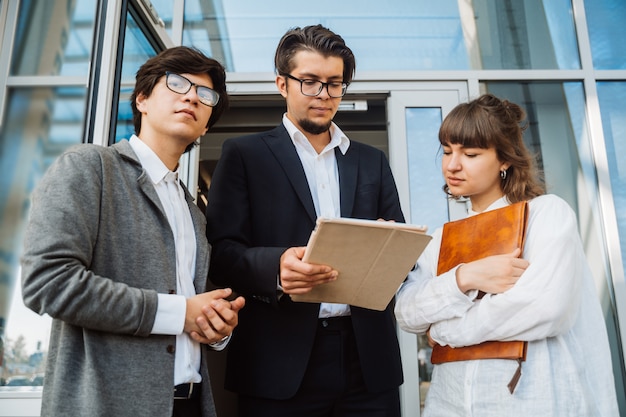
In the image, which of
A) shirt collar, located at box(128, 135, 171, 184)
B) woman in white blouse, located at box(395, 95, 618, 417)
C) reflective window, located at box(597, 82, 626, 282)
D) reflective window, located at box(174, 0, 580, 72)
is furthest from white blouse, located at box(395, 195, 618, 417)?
reflective window, located at box(174, 0, 580, 72)

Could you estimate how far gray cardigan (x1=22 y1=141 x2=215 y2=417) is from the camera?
111cm

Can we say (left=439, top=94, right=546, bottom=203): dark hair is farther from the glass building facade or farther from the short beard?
the glass building facade

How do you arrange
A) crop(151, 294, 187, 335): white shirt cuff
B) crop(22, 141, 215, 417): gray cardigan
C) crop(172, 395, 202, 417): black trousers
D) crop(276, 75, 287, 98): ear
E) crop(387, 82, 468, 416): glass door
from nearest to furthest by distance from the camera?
crop(22, 141, 215, 417): gray cardigan → crop(151, 294, 187, 335): white shirt cuff → crop(172, 395, 202, 417): black trousers → crop(276, 75, 287, 98): ear → crop(387, 82, 468, 416): glass door

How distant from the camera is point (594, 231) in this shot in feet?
10.8

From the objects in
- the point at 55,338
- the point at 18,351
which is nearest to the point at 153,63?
the point at 55,338

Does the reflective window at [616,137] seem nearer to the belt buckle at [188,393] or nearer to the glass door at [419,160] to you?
the glass door at [419,160]

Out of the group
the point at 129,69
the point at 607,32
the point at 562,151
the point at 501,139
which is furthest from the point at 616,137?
the point at 129,69

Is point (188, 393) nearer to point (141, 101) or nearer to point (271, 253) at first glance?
point (271, 253)

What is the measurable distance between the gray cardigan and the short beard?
29.7 inches

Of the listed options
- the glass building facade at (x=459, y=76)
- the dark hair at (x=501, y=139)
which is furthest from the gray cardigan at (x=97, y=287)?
the glass building facade at (x=459, y=76)

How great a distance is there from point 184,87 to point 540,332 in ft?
3.89

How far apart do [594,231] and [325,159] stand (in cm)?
220

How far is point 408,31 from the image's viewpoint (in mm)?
3701

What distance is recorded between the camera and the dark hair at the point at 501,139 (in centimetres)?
162
